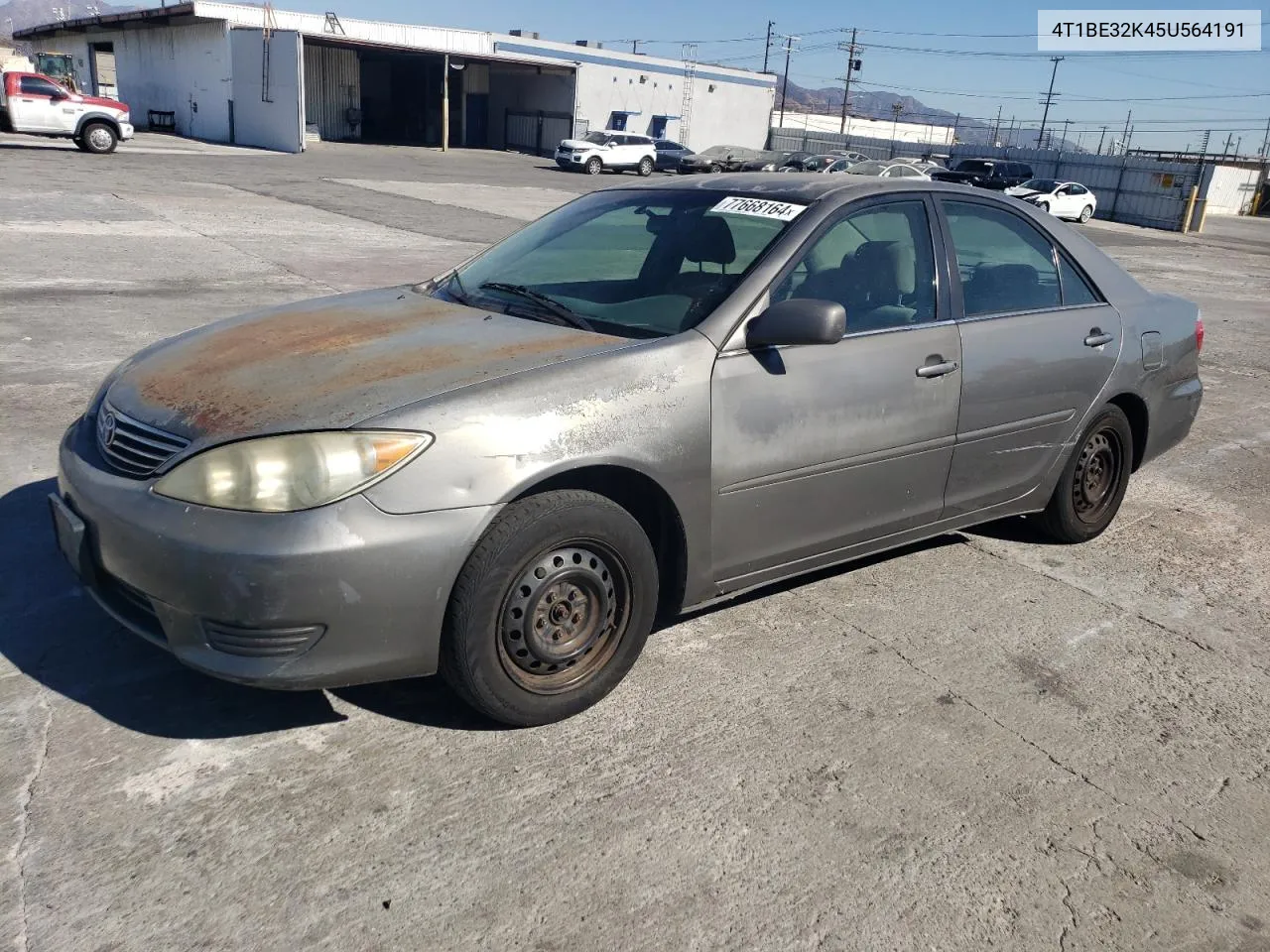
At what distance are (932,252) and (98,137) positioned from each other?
97.6 ft

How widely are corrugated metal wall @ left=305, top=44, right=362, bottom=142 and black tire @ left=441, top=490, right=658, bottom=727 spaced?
48.8m

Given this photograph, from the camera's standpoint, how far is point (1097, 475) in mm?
4785

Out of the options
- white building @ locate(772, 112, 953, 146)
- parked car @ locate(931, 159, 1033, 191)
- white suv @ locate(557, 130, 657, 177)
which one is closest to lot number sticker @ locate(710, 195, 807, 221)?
parked car @ locate(931, 159, 1033, 191)

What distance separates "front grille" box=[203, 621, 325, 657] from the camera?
8.48 ft

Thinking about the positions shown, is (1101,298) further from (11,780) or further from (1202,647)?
(11,780)

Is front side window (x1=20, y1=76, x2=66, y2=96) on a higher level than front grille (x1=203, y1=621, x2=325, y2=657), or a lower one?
higher

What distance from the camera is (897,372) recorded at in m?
3.67

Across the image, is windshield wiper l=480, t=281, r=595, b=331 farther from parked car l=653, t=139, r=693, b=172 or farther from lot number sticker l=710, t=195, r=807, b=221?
parked car l=653, t=139, r=693, b=172

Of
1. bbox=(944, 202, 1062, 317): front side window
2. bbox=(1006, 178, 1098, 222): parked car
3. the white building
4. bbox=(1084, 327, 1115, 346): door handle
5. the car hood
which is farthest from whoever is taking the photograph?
the white building

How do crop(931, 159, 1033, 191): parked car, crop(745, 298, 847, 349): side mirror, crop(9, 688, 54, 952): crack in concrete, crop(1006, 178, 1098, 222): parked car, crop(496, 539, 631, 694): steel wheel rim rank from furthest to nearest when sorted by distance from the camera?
crop(931, 159, 1033, 191): parked car < crop(1006, 178, 1098, 222): parked car < crop(745, 298, 847, 349): side mirror < crop(496, 539, 631, 694): steel wheel rim < crop(9, 688, 54, 952): crack in concrete

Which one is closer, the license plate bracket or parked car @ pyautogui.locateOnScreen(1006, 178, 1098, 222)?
the license plate bracket

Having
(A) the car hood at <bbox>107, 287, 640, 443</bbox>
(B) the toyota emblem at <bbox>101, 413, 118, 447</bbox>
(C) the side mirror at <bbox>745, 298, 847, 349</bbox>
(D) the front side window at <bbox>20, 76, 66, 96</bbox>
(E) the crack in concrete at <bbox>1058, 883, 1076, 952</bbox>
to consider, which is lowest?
(E) the crack in concrete at <bbox>1058, 883, 1076, 952</bbox>

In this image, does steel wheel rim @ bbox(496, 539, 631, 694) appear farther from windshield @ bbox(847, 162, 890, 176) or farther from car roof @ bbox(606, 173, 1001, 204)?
windshield @ bbox(847, 162, 890, 176)

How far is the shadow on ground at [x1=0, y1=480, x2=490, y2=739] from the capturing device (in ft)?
9.71
